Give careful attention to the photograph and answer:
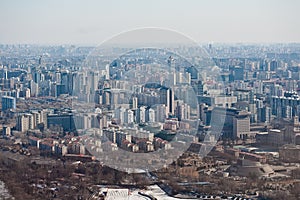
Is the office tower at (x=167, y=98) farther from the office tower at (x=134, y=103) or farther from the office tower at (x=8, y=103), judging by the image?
the office tower at (x=8, y=103)

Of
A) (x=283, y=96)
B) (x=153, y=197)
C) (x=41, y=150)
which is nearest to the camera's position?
(x=153, y=197)

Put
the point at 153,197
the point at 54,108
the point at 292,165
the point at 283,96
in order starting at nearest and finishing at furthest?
the point at 153,197
the point at 292,165
the point at 54,108
the point at 283,96

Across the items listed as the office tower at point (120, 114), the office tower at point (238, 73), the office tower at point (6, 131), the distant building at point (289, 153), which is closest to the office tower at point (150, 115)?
the office tower at point (120, 114)

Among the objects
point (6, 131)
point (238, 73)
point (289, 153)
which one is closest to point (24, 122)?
point (6, 131)

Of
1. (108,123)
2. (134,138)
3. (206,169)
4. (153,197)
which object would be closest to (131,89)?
(108,123)

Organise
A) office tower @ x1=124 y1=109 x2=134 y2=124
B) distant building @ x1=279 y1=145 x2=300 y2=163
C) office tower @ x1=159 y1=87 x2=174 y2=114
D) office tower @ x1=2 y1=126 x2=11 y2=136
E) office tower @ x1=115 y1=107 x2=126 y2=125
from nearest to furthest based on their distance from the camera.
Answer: distant building @ x1=279 y1=145 x2=300 y2=163 < office tower @ x1=124 y1=109 x2=134 y2=124 < office tower @ x1=115 y1=107 x2=126 y2=125 < office tower @ x1=159 y1=87 x2=174 y2=114 < office tower @ x1=2 y1=126 x2=11 y2=136

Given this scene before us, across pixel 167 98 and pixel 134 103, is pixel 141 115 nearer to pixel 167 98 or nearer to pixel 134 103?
pixel 134 103

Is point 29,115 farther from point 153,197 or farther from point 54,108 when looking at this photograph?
point 153,197

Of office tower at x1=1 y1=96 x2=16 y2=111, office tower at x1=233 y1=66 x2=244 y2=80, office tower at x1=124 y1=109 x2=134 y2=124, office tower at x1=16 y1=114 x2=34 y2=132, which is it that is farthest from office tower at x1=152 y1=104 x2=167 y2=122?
office tower at x1=233 y1=66 x2=244 y2=80

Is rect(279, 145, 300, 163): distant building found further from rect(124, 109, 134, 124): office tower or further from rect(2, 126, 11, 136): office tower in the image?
rect(2, 126, 11, 136): office tower
